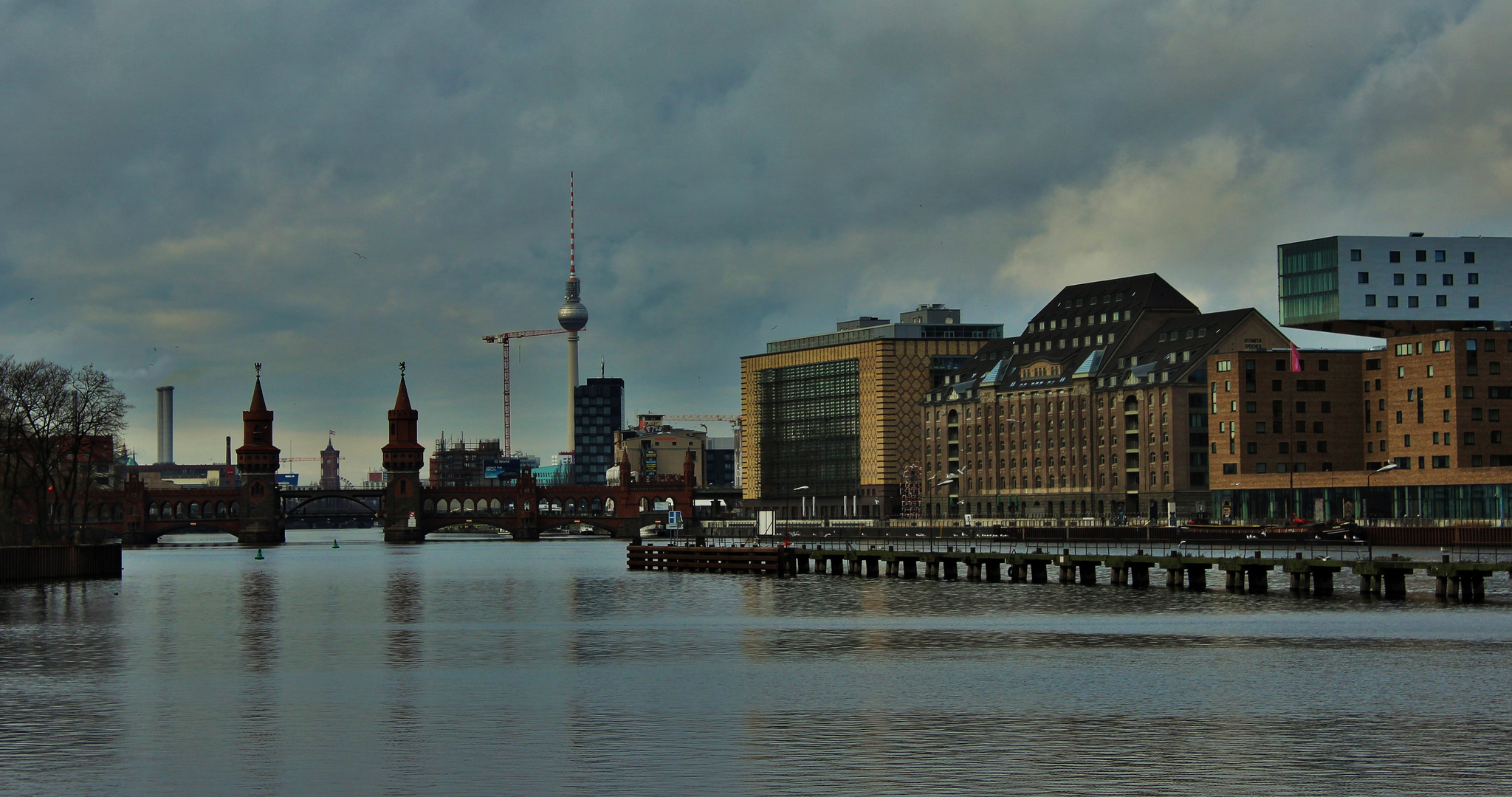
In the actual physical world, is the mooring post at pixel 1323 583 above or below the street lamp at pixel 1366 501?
below

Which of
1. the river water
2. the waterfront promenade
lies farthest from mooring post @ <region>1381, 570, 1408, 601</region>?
the river water

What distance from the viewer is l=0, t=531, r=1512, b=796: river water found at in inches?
1428

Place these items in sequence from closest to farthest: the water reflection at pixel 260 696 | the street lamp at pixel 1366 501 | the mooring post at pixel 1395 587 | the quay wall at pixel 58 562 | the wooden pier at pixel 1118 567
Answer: the water reflection at pixel 260 696 < the wooden pier at pixel 1118 567 < the mooring post at pixel 1395 587 < the quay wall at pixel 58 562 < the street lamp at pixel 1366 501

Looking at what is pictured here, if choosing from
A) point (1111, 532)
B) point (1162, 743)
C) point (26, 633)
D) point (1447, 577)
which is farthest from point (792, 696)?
point (1111, 532)

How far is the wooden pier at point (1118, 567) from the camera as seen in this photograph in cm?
9256

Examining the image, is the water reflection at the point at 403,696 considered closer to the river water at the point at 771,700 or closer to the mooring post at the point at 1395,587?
the river water at the point at 771,700

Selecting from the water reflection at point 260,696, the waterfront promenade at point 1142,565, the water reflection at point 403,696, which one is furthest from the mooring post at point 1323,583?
the water reflection at point 260,696

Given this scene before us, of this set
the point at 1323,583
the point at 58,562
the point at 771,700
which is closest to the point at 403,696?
the point at 771,700

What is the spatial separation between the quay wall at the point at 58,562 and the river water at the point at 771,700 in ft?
78.2

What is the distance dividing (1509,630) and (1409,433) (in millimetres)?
123351

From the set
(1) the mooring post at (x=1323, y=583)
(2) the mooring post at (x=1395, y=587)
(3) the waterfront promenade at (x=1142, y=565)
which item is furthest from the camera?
(1) the mooring post at (x=1323, y=583)

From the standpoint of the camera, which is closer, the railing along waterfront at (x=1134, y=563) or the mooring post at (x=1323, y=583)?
the railing along waterfront at (x=1134, y=563)

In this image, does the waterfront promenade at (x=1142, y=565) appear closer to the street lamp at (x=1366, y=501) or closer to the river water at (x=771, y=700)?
the river water at (x=771, y=700)

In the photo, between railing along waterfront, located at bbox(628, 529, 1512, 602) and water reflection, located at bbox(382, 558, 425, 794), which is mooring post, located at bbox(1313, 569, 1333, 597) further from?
water reflection, located at bbox(382, 558, 425, 794)
